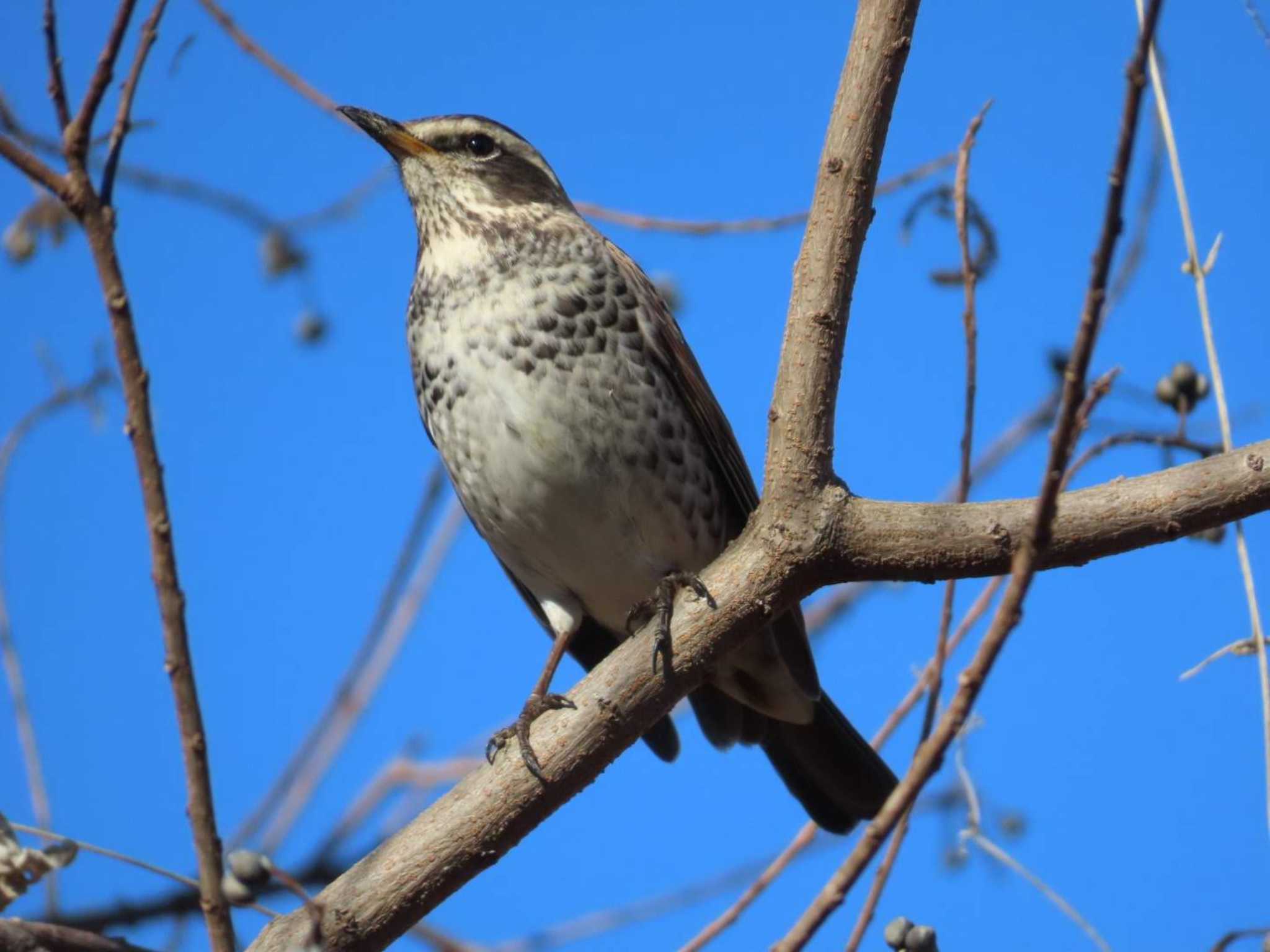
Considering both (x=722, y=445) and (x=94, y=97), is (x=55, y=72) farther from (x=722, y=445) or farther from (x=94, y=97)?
(x=722, y=445)

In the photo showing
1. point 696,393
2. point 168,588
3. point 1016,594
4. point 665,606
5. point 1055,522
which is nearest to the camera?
point 1016,594

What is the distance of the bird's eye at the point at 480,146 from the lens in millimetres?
4953

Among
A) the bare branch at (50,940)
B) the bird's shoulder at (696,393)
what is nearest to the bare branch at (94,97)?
the bare branch at (50,940)

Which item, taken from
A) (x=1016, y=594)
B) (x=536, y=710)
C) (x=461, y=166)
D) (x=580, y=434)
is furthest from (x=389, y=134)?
(x=1016, y=594)

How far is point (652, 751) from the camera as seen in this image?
4812 mm

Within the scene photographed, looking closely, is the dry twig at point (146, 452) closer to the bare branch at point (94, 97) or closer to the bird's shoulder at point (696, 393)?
the bare branch at point (94, 97)

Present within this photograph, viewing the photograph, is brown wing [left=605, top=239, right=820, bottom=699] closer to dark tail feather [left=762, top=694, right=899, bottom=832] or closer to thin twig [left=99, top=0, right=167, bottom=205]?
dark tail feather [left=762, top=694, right=899, bottom=832]

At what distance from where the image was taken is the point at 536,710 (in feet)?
12.8

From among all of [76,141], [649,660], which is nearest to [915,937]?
[649,660]

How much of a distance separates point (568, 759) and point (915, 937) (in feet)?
2.77

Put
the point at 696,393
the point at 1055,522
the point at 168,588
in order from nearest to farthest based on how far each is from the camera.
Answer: the point at 168,588
the point at 1055,522
the point at 696,393

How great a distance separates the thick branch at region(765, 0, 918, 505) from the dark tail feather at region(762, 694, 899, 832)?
158 cm

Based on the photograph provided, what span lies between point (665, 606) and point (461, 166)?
2.08 m

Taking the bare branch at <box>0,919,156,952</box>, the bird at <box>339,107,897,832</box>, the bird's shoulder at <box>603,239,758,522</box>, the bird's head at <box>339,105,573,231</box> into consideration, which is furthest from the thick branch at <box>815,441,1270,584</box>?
the bird's head at <box>339,105,573,231</box>
